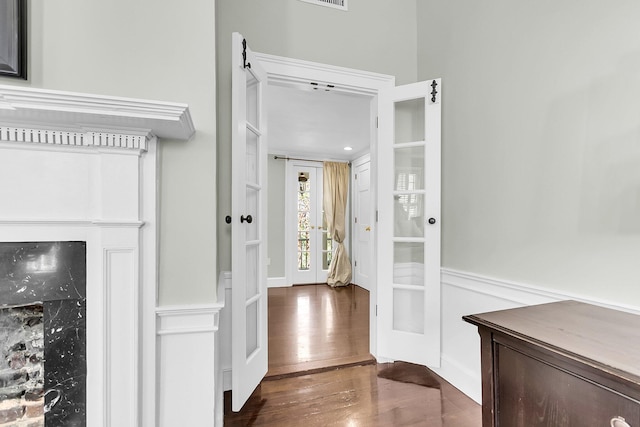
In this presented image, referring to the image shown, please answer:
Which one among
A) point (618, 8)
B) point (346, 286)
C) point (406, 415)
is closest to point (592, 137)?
point (618, 8)

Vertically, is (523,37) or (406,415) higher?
(523,37)

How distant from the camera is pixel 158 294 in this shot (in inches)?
47.4

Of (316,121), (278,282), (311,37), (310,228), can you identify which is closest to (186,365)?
(311,37)

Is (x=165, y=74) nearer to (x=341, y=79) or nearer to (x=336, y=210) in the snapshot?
(x=341, y=79)

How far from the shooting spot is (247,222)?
1.62 m

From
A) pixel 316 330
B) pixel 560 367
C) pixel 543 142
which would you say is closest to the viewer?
pixel 560 367

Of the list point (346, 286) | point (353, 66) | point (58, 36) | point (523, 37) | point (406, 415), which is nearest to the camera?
point (58, 36)

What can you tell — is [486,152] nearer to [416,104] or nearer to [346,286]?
[416,104]

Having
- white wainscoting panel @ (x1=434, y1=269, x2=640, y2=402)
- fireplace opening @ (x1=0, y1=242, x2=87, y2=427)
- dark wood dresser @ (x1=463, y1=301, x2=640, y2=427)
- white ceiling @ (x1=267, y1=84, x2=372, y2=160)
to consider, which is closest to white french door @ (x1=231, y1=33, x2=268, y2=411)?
white ceiling @ (x1=267, y1=84, x2=372, y2=160)

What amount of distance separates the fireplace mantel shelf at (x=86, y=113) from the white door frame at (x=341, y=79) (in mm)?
1116

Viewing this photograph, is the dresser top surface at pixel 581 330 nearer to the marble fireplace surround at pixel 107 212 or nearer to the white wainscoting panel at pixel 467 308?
the white wainscoting panel at pixel 467 308

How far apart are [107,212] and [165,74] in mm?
573

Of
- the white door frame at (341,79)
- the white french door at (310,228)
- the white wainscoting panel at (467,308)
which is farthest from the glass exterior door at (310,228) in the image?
the white wainscoting panel at (467,308)

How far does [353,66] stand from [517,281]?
1.76 m
